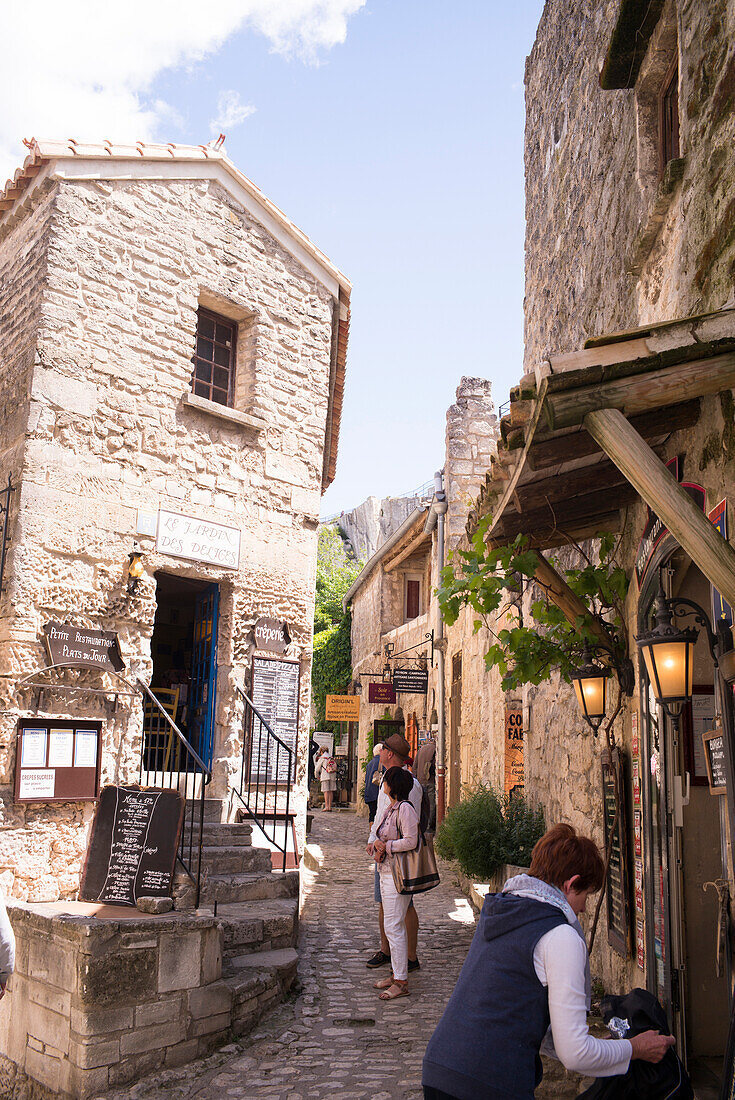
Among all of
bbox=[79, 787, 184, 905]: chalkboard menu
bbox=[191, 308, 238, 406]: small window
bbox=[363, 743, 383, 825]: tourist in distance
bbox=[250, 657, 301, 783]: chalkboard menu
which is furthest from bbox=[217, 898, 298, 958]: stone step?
bbox=[191, 308, 238, 406]: small window

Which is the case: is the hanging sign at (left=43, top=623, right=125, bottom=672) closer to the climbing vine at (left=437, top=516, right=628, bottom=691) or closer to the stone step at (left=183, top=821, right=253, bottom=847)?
the stone step at (left=183, top=821, right=253, bottom=847)

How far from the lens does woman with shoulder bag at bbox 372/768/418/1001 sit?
5434mm

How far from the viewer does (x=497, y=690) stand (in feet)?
34.3

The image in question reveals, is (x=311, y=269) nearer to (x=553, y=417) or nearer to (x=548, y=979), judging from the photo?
(x=553, y=417)

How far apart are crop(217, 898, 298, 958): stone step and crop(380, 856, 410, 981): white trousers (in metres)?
0.80

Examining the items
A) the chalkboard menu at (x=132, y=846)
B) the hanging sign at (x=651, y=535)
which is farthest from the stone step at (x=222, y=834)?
the hanging sign at (x=651, y=535)

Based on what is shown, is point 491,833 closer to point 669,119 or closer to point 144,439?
point 144,439

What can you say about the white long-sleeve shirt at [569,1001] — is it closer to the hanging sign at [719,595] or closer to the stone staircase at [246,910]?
the hanging sign at [719,595]

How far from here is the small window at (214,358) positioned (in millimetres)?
8477

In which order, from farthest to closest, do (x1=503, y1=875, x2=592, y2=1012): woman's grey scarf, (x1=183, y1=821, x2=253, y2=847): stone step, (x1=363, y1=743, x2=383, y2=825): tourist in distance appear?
(x1=363, y1=743, x2=383, y2=825): tourist in distance, (x1=183, y1=821, x2=253, y2=847): stone step, (x1=503, y1=875, x2=592, y2=1012): woman's grey scarf

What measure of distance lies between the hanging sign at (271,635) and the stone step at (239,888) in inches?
81.2

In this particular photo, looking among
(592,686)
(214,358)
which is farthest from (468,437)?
(592,686)

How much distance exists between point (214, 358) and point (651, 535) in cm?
562

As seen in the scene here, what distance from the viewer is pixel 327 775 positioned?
20.5m
